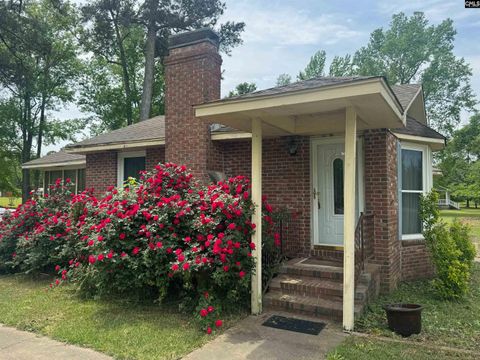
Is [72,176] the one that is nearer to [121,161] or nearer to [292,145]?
[121,161]

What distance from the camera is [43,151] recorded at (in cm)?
2680

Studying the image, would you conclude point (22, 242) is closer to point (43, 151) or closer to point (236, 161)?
Result: point (236, 161)

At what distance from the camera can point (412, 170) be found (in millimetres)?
7117

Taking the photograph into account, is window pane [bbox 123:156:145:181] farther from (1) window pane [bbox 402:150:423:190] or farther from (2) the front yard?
(2) the front yard

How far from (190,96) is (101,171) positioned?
4.01 meters

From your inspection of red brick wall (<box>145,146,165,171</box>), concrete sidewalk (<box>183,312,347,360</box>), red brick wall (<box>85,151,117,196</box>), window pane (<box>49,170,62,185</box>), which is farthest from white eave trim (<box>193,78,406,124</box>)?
window pane (<box>49,170,62,185</box>)

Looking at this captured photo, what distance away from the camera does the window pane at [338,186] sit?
21.0 feet

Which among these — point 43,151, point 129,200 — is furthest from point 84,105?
point 129,200

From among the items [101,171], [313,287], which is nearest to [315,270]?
[313,287]

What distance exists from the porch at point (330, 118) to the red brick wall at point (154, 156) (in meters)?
3.35

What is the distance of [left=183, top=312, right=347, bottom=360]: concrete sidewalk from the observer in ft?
11.8

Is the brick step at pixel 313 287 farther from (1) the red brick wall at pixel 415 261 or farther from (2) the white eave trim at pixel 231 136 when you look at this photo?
(2) the white eave trim at pixel 231 136

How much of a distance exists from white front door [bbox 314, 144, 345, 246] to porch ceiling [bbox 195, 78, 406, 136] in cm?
65

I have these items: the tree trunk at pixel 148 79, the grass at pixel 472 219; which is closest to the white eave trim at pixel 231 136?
the grass at pixel 472 219
